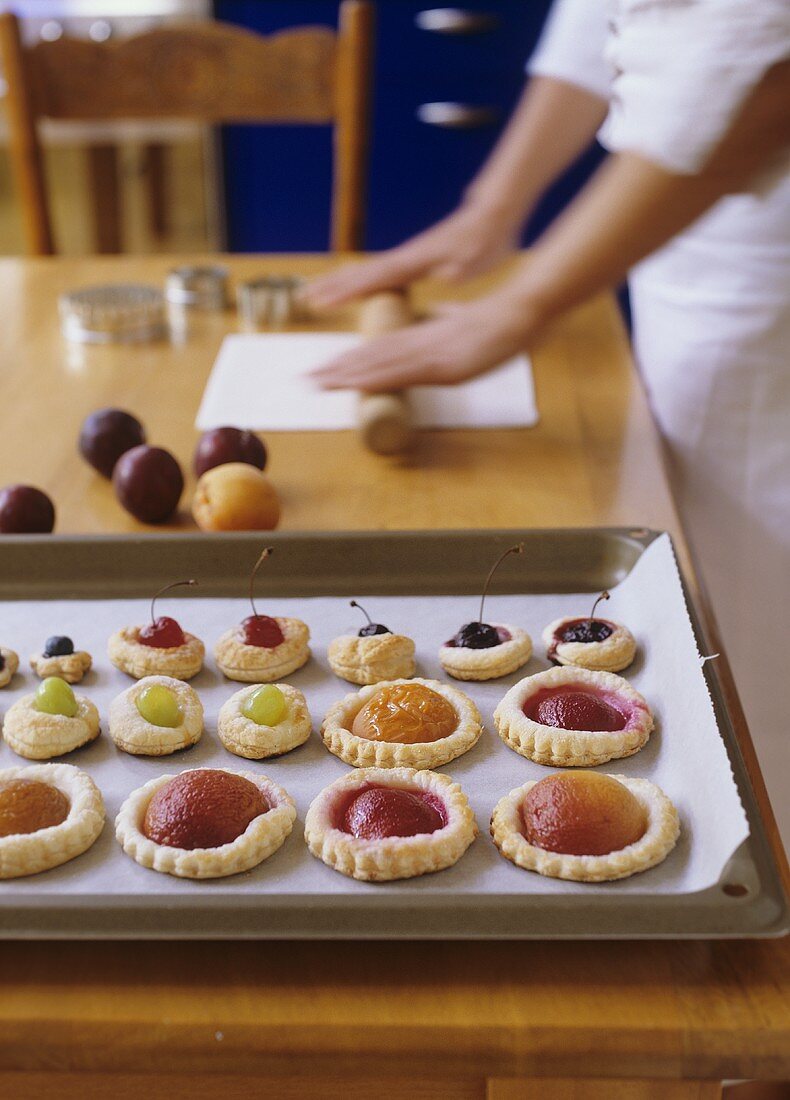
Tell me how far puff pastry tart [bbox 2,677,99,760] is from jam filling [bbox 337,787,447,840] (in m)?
0.22

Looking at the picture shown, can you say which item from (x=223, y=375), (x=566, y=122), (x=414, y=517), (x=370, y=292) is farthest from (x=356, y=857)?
(x=566, y=122)

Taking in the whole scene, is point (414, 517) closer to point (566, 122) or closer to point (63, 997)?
point (63, 997)

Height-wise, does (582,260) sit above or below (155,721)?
above

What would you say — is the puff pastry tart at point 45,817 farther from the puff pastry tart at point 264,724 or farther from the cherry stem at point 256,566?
the cherry stem at point 256,566

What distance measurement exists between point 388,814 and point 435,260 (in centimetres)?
130

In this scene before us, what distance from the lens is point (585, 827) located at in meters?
0.76

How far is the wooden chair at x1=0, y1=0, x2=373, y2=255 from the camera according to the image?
7.25 feet

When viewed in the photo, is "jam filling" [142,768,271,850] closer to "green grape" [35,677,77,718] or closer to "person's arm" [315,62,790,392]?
"green grape" [35,677,77,718]

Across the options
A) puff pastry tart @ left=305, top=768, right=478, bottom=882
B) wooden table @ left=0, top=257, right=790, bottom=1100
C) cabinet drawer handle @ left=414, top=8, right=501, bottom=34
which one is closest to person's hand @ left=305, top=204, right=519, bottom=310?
puff pastry tart @ left=305, top=768, right=478, bottom=882

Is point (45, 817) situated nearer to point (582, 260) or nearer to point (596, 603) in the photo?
point (596, 603)

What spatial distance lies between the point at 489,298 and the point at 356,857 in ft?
2.93

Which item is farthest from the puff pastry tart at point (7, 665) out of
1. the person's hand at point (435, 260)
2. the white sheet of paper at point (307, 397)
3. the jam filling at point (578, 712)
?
the person's hand at point (435, 260)

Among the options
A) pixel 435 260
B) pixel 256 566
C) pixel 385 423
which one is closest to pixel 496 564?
pixel 256 566

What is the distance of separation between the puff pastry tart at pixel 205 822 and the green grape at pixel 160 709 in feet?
0.24
